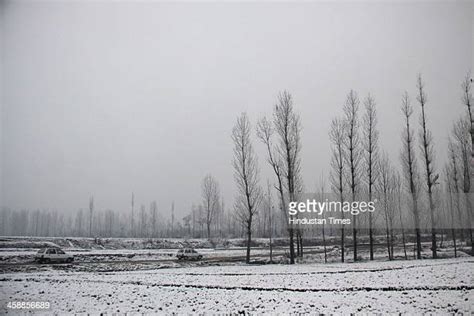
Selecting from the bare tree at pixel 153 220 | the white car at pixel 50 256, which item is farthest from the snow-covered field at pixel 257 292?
the bare tree at pixel 153 220

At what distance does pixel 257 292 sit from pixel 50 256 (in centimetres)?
1103

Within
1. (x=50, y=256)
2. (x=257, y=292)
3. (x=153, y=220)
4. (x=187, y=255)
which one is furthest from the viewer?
(x=153, y=220)

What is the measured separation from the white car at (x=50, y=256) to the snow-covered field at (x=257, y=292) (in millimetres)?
5392

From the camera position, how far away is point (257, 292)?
7.69m

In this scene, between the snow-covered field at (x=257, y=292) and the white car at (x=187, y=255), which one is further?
the white car at (x=187, y=255)

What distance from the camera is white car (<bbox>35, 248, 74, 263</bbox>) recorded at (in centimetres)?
1445

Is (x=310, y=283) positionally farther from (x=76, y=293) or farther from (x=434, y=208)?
(x=434, y=208)

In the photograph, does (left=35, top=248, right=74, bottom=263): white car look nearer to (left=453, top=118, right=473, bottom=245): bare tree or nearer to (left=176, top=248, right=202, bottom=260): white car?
(left=176, top=248, right=202, bottom=260): white car

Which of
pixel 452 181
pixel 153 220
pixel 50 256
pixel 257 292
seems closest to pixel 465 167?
pixel 452 181

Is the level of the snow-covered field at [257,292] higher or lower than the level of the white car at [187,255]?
higher

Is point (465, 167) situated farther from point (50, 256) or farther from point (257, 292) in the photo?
point (50, 256)

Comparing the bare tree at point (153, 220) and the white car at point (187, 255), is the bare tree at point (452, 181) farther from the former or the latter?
the bare tree at point (153, 220)

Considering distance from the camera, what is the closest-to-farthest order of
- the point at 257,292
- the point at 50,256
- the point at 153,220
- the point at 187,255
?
1. the point at 257,292
2. the point at 50,256
3. the point at 187,255
4. the point at 153,220

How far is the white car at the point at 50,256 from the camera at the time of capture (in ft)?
47.4
